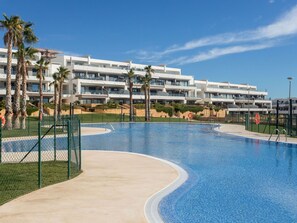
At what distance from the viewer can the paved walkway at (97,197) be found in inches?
307

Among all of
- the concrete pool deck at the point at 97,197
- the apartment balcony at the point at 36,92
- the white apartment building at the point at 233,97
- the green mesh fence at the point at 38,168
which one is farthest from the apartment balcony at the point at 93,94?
the concrete pool deck at the point at 97,197

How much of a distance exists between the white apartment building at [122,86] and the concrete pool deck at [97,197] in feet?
161

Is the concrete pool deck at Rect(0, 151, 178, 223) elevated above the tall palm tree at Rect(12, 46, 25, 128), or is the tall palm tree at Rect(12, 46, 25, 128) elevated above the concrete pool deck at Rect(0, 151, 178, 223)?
the tall palm tree at Rect(12, 46, 25, 128)

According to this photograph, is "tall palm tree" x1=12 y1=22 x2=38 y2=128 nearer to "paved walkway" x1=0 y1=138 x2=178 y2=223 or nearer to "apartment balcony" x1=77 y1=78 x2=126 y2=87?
"paved walkway" x1=0 y1=138 x2=178 y2=223

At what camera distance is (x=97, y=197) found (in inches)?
377

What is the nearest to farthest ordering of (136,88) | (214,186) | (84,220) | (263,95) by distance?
(84,220)
(214,186)
(136,88)
(263,95)

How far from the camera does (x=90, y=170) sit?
1383cm

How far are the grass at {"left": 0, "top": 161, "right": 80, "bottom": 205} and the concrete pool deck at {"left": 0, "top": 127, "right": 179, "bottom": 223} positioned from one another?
417mm

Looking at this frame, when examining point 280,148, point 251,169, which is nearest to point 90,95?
point 280,148

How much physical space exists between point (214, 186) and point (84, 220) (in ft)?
20.1

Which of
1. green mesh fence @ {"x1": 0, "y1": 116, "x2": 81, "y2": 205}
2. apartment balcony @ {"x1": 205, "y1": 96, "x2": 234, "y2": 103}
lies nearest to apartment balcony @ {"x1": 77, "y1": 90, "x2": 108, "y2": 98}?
apartment balcony @ {"x1": 205, "y1": 96, "x2": 234, "y2": 103}

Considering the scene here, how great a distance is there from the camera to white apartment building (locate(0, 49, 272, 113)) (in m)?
70.3

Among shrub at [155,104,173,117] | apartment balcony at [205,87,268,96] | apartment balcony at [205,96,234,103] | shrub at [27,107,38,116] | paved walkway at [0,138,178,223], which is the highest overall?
apartment balcony at [205,87,268,96]

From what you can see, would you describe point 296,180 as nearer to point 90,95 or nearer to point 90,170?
point 90,170
